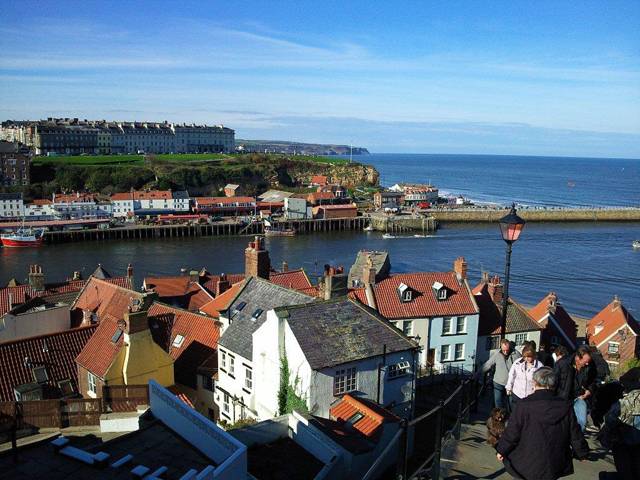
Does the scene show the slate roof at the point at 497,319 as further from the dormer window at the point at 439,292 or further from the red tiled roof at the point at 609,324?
the red tiled roof at the point at 609,324

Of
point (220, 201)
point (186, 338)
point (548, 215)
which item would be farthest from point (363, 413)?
point (548, 215)

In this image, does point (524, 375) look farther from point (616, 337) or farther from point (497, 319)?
point (616, 337)

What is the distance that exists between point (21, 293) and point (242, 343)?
14.1 metres

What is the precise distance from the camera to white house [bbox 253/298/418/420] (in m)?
16.0

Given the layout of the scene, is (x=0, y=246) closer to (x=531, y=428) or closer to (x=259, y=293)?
(x=259, y=293)

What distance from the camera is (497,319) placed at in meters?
28.0

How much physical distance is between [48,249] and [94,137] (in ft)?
333

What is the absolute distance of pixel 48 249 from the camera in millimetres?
77812

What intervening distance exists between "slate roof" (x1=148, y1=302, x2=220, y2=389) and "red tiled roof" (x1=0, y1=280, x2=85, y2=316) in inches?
300

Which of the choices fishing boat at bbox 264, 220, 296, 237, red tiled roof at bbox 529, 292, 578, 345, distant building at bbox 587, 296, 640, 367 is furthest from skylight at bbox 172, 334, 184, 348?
fishing boat at bbox 264, 220, 296, 237

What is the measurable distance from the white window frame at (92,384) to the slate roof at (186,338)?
3.23m

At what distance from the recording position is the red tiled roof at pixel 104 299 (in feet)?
78.6

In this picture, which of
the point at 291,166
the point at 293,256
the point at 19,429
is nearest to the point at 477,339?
the point at 19,429

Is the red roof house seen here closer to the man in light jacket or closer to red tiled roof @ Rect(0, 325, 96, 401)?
the man in light jacket
